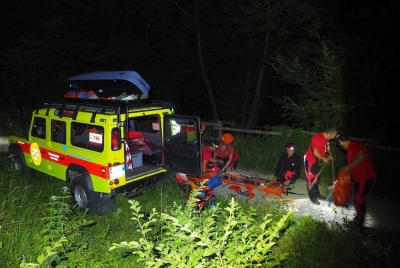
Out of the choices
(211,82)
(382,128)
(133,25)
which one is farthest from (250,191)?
(133,25)

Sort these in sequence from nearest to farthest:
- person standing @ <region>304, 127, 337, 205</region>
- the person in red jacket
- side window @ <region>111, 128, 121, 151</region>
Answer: the person in red jacket
side window @ <region>111, 128, 121, 151</region>
person standing @ <region>304, 127, 337, 205</region>

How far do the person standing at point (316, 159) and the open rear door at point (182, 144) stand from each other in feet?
8.04

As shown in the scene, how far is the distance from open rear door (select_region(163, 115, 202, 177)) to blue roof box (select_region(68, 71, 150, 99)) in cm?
98

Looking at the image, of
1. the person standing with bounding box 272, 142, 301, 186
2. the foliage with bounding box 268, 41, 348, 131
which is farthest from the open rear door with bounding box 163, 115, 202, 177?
the foliage with bounding box 268, 41, 348, 131

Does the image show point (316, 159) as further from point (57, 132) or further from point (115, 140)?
point (57, 132)

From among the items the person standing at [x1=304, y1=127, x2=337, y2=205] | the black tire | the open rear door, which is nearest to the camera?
the black tire

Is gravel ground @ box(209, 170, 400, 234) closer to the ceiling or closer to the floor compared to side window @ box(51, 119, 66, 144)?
closer to the floor

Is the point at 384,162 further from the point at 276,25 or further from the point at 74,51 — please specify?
the point at 74,51

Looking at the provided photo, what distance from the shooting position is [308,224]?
486cm

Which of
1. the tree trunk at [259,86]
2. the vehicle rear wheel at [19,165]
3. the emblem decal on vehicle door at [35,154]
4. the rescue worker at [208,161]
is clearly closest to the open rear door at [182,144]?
the rescue worker at [208,161]

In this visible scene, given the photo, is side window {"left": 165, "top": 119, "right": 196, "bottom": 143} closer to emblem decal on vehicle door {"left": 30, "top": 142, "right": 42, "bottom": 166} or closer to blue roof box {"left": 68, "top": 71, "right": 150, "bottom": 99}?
blue roof box {"left": 68, "top": 71, "right": 150, "bottom": 99}

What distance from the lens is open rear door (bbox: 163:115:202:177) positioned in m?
6.53

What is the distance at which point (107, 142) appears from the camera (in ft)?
19.5

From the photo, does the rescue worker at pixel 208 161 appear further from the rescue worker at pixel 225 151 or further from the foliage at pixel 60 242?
the foliage at pixel 60 242
